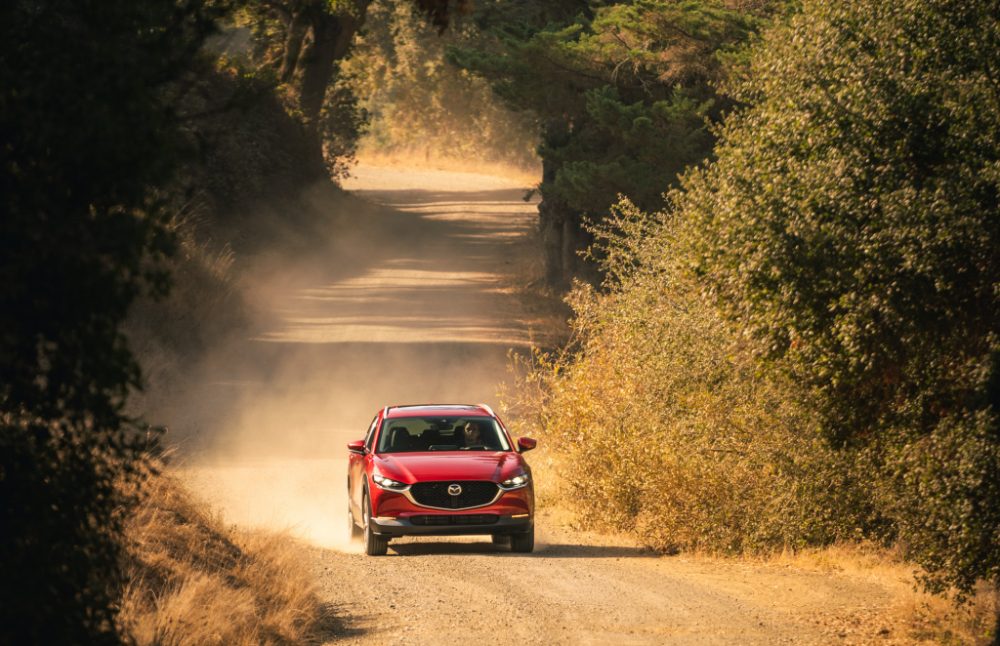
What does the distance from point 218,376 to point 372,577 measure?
17.3 meters

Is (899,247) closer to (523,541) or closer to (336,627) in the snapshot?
(336,627)

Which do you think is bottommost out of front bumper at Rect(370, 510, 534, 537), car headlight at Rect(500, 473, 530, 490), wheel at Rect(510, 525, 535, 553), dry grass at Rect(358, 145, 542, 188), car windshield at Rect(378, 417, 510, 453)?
wheel at Rect(510, 525, 535, 553)

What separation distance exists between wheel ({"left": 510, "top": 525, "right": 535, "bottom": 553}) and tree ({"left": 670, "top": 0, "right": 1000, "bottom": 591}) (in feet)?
14.1

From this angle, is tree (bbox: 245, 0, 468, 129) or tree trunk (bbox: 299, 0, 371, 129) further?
tree trunk (bbox: 299, 0, 371, 129)

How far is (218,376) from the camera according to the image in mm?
30109

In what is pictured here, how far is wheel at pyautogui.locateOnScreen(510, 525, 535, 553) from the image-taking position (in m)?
15.4

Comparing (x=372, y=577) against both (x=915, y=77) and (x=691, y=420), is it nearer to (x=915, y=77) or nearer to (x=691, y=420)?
(x=691, y=420)

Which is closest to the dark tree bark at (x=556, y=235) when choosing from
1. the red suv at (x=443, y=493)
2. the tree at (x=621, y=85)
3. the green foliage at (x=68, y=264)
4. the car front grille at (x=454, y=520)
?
the tree at (x=621, y=85)

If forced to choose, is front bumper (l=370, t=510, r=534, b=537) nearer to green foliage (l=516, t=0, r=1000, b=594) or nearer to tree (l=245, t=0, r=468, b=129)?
green foliage (l=516, t=0, r=1000, b=594)

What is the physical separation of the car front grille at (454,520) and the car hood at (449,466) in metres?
0.39

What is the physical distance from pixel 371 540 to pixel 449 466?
3.76 feet

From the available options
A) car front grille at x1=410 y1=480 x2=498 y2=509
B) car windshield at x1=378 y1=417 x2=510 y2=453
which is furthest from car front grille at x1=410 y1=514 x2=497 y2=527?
car windshield at x1=378 y1=417 x2=510 y2=453

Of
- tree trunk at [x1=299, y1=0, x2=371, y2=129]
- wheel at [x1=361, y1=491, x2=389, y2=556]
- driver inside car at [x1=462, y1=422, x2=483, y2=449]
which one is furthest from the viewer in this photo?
tree trunk at [x1=299, y1=0, x2=371, y2=129]

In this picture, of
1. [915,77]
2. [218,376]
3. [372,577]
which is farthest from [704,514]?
[218,376]
